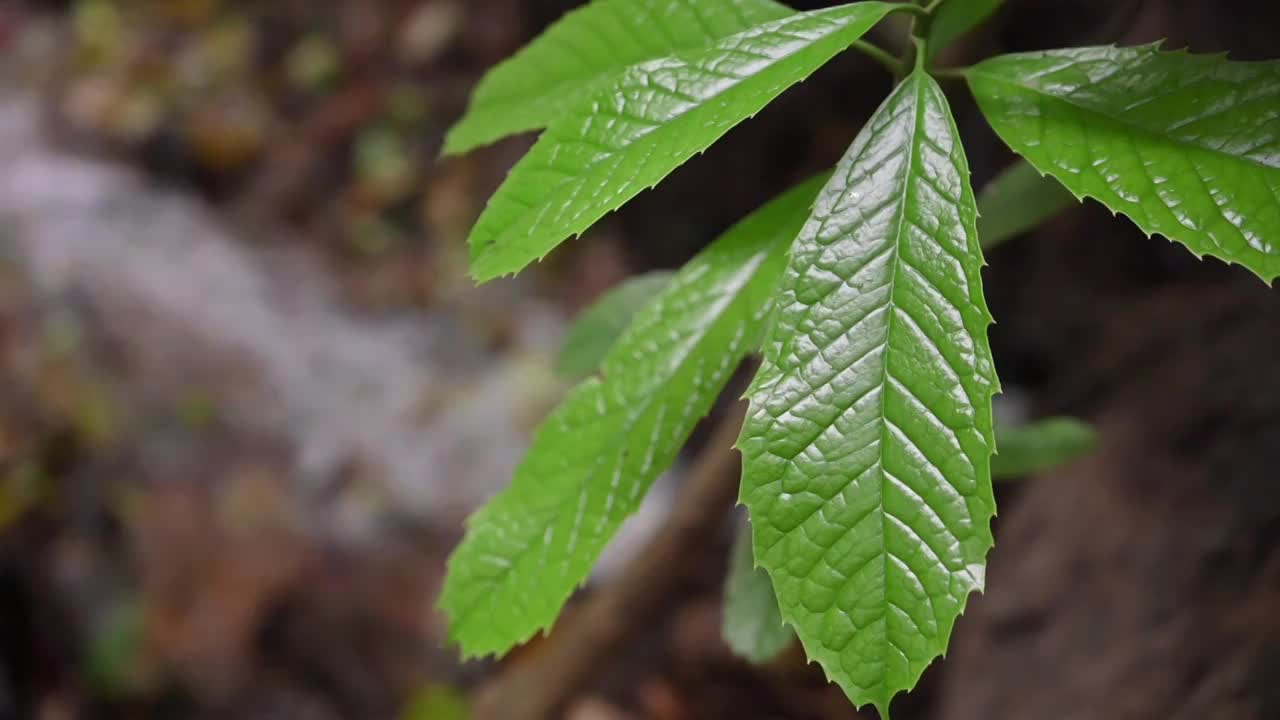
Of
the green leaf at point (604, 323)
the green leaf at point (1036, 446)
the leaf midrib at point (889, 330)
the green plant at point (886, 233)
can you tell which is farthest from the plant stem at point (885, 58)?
the green leaf at point (1036, 446)

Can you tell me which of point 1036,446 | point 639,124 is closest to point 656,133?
point 639,124

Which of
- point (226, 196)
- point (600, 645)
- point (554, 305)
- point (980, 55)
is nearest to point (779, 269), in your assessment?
point (980, 55)

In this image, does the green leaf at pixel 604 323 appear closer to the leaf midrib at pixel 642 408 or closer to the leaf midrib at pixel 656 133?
the leaf midrib at pixel 642 408

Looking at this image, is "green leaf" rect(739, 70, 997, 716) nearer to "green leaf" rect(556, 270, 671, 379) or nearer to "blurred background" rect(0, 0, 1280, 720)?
"green leaf" rect(556, 270, 671, 379)

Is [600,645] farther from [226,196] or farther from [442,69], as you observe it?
[226,196]

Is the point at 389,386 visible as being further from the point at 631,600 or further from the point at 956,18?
the point at 956,18
